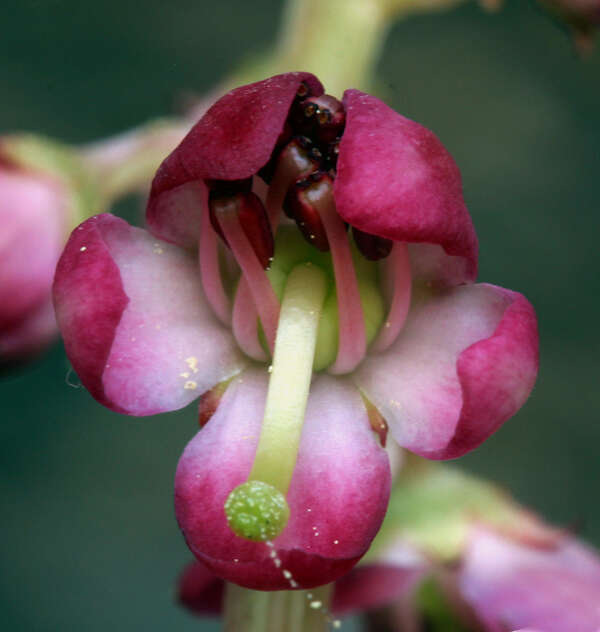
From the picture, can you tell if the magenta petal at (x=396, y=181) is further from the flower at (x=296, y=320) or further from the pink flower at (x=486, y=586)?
the pink flower at (x=486, y=586)

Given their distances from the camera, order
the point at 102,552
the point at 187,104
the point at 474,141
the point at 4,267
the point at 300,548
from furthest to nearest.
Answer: the point at 474,141, the point at 102,552, the point at 187,104, the point at 4,267, the point at 300,548

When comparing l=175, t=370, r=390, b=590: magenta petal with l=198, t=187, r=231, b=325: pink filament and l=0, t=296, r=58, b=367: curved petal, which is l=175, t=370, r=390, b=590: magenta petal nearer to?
l=198, t=187, r=231, b=325: pink filament

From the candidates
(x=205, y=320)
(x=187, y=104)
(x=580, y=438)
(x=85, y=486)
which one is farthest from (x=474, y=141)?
(x=205, y=320)

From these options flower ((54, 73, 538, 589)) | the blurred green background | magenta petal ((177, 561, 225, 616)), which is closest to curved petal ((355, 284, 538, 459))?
flower ((54, 73, 538, 589))

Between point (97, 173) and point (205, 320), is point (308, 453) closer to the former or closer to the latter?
point (205, 320)

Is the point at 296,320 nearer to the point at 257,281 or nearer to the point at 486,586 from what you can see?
the point at 257,281

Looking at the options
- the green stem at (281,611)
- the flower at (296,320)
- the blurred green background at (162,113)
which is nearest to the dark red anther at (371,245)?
the flower at (296,320)

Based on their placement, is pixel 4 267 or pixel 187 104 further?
pixel 187 104
